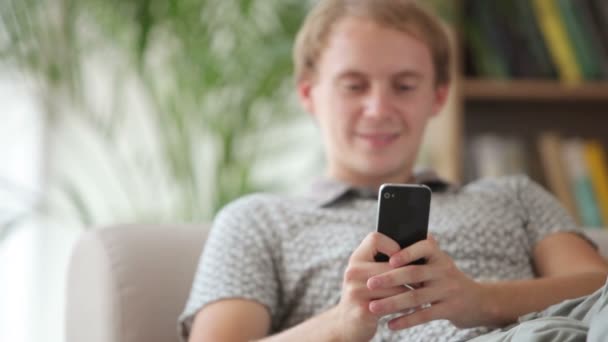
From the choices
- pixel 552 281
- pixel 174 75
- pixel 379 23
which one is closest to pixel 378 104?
pixel 379 23

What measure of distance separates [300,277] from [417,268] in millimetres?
297

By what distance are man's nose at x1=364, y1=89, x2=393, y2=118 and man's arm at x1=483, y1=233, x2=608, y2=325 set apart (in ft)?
1.00

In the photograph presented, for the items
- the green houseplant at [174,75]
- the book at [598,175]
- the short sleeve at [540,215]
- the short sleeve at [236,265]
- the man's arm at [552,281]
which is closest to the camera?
the man's arm at [552,281]

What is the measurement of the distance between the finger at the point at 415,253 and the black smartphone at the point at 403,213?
13 millimetres

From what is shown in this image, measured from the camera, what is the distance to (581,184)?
2.26 metres

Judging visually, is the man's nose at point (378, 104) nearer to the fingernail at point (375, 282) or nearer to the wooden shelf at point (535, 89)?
the fingernail at point (375, 282)

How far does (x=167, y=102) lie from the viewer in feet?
6.98

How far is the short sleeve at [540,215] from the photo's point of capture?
52.1 inches

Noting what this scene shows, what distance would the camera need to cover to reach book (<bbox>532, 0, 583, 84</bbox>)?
226 cm

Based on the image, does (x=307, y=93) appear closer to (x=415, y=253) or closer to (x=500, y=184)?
(x=500, y=184)

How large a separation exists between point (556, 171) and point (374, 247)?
142cm

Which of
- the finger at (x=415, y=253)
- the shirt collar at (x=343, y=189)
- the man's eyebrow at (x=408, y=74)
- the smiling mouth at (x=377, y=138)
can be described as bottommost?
the finger at (x=415, y=253)

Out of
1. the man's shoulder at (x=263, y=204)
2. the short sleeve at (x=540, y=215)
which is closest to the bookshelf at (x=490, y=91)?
the short sleeve at (x=540, y=215)

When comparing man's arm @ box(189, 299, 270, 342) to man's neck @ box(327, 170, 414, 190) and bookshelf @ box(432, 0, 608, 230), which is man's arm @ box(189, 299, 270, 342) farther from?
bookshelf @ box(432, 0, 608, 230)
